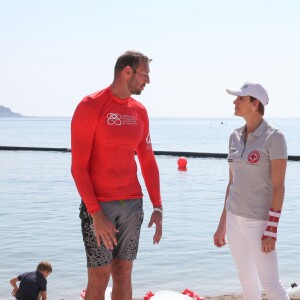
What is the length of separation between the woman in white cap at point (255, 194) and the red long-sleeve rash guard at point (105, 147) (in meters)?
0.62

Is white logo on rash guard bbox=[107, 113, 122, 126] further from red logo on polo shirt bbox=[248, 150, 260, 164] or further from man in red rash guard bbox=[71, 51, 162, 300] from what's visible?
red logo on polo shirt bbox=[248, 150, 260, 164]

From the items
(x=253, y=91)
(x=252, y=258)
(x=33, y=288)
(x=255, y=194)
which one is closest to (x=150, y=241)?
(x=33, y=288)

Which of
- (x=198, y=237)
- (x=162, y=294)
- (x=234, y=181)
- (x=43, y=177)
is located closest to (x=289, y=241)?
(x=198, y=237)

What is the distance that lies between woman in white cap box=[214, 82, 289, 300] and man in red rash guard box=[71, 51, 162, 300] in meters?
0.62

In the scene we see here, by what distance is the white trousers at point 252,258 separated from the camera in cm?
416

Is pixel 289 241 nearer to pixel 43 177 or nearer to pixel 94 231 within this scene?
pixel 94 231

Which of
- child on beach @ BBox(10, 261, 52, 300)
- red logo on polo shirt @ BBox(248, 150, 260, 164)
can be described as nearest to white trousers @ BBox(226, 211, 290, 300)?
red logo on polo shirt @ BBox(248, 150, 260, 164)

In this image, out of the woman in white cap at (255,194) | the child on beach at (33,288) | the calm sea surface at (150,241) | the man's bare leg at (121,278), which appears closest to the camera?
the man's bare leg at (121,278)

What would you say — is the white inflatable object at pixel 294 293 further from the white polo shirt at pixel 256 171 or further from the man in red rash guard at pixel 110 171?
the man in red rash guard at pixel 110 171

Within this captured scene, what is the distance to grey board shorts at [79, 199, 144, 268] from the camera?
385 cm

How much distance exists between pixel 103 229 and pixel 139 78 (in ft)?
2.62

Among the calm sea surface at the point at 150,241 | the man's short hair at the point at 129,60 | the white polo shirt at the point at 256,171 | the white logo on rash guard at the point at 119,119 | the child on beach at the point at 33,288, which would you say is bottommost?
the calm sea surface at the point at 150,241

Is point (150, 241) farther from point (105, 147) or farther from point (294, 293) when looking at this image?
point (105, 147)

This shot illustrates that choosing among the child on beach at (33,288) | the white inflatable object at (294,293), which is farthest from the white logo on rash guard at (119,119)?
the white inflatable object at (294,293)
